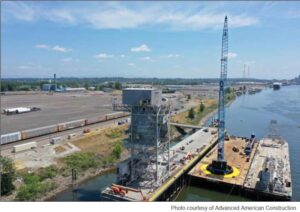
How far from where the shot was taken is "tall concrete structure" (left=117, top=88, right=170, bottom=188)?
24734mm

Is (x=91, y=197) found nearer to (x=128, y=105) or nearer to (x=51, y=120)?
(x=128, y=105)

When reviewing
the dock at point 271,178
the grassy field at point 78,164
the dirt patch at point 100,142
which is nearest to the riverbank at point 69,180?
the grassy field at point 78,164

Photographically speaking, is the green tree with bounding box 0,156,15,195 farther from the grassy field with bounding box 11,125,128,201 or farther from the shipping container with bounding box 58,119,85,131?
the shipping container with bounding box 58,119,85,131

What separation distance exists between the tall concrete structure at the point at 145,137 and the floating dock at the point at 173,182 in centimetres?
69

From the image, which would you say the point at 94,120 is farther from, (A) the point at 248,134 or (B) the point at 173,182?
(B) the point at 173,182

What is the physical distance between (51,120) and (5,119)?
970 centimetres

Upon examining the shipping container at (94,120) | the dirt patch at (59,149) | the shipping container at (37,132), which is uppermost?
the shipping container at (94,120)

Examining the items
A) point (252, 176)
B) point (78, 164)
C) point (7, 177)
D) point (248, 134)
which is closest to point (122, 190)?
point (7, 177)

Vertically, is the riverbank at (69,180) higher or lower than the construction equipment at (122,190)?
lower

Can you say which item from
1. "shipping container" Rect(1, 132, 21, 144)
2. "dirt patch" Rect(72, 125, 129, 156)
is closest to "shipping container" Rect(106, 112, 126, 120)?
"dirt patch" Rect(72, 125, 129, 156)

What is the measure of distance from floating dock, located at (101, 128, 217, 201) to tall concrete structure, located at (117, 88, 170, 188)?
0.69m

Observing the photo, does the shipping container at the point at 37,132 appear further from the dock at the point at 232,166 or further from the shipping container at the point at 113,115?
the dock at the point at 232,166

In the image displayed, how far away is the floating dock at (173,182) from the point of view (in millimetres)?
23484
